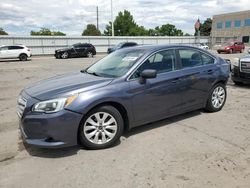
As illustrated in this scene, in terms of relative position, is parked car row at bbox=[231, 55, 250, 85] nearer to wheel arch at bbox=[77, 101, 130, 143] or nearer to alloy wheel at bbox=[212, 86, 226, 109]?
alloy wheel at bbox=[212, 86, 226, 109]

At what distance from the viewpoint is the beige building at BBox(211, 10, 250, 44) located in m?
65.4

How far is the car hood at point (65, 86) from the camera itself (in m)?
3.83

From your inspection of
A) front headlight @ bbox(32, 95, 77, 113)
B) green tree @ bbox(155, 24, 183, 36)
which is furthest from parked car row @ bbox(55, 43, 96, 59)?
green tree @ bbox(155, 24, 183, 36)

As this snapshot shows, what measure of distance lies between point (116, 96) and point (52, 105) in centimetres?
97

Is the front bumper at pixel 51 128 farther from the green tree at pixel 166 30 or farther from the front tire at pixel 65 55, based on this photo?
the green tree at pixel 166 30

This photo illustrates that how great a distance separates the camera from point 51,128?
363 cm

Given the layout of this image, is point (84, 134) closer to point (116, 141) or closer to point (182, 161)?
point (116, 141)

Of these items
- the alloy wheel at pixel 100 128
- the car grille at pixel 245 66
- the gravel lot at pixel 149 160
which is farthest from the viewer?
the car grille at pixel 245 66

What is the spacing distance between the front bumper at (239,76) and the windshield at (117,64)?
5.08 metres

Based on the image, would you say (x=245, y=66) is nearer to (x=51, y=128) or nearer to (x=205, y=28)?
(x=51, y=128)

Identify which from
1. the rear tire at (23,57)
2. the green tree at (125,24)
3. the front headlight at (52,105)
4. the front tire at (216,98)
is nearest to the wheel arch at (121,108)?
the front headlight at (52,105)

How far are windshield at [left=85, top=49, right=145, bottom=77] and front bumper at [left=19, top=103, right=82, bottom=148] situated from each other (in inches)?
45.1

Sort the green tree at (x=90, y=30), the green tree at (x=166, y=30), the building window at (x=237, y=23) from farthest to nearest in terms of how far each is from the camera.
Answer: the green tree at (x=166, y=30), the green tree at (x=90, y=30), the building window at (x=237, y=23)

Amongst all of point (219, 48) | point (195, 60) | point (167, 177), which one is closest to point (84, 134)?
point (167, 177)
